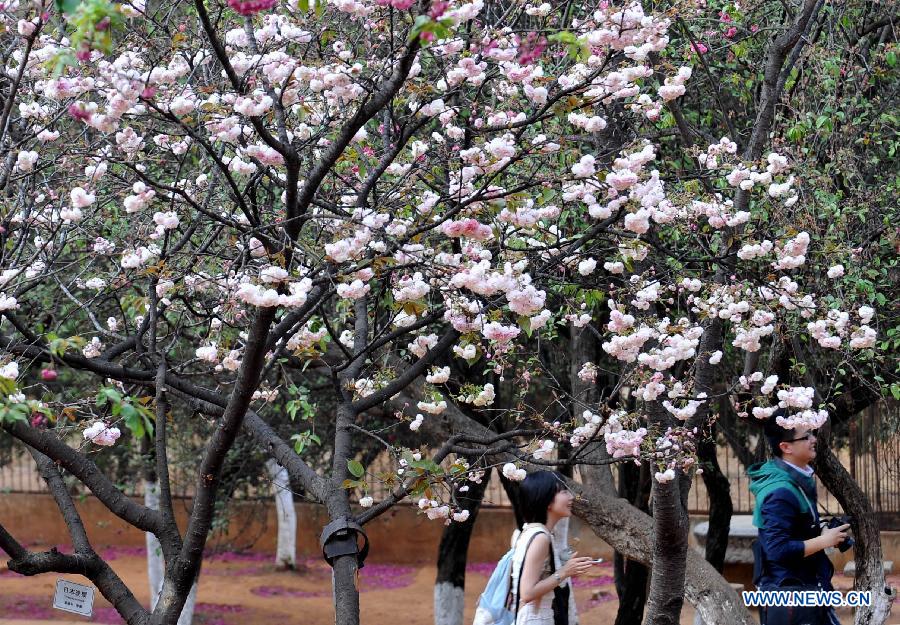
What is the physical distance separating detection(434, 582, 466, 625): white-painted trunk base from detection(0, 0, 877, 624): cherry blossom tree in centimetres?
434

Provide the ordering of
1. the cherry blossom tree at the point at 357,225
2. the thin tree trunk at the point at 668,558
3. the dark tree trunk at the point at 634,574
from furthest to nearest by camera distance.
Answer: the dark tree trunk at the point at 634,574, the thin tree trunk at the point at 668,558, the cherry blossom tree at the point at 357,225

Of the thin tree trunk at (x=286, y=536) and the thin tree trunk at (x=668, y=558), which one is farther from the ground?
the thin tree trunk at (x=286, y=536)

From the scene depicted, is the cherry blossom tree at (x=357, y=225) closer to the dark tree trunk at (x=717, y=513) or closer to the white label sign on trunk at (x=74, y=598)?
the white label sign on trunk at (x=74, y=598)

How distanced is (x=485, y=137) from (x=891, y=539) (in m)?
10.8

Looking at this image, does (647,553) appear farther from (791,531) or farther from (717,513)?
(717,513)

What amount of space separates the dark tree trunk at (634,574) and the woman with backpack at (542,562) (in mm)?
4316

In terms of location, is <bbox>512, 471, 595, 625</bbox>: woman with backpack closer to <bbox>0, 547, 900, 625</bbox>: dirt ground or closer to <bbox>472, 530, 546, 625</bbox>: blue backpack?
<bbox>472, 530, 546, 625</bbox>: blue backpack

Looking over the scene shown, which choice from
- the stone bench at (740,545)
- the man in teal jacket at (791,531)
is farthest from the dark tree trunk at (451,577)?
the man in teal jacket at (791,531)

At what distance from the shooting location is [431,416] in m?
6.86

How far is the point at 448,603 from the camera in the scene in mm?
9922

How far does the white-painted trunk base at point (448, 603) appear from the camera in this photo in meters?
9.92

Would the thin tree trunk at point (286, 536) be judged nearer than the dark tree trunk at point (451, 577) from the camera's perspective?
No

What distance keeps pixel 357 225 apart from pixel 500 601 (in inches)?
63.6

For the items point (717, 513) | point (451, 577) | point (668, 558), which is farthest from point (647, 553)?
point (451, 577)
